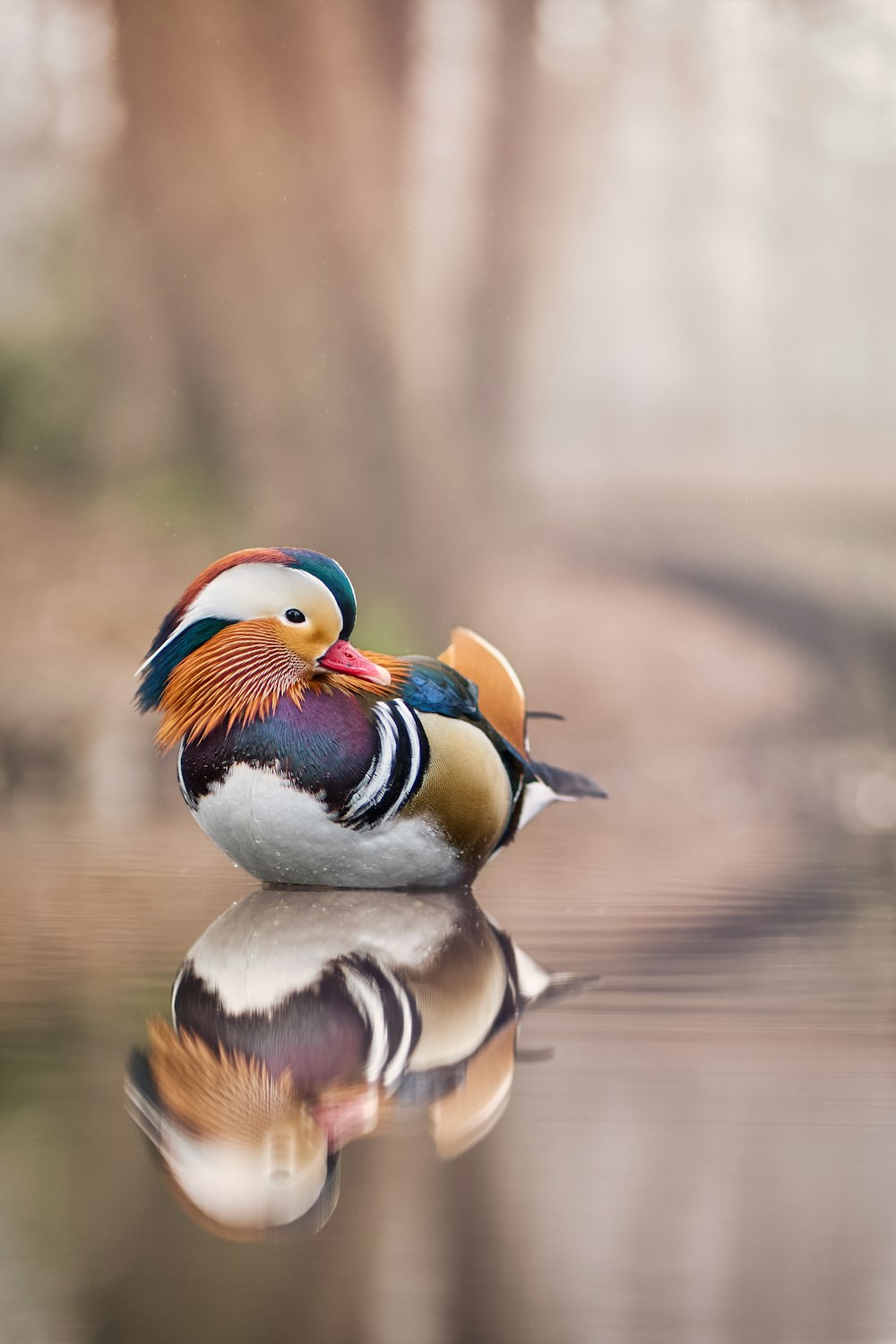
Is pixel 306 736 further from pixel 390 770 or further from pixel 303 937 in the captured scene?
pixel 303 937

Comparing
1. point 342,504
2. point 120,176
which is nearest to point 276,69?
point 120,176

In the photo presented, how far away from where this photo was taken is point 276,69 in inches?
136

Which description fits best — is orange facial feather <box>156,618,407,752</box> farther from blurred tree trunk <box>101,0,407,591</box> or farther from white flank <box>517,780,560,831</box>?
blurred tree trunk <box>101,0,407,591</box>

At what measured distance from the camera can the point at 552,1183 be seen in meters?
0.68

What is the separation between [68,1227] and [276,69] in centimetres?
323

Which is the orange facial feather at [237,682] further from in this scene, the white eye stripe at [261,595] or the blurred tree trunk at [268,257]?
the blurred tree trunk at [268,257]

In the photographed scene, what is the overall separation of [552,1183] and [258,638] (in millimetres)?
770

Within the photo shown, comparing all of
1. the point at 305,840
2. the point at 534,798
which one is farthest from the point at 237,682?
the point at 534,798

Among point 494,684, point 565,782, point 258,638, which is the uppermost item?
point 258,638

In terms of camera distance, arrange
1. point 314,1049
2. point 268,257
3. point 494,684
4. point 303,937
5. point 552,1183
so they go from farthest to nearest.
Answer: point 268,257, point 494,684, point 303,937, point 314,1049, point 552,1183

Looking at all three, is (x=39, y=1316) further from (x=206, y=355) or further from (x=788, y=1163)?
(x=206, y=355)

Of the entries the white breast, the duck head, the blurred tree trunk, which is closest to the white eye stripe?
the duck head

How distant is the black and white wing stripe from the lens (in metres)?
1.33

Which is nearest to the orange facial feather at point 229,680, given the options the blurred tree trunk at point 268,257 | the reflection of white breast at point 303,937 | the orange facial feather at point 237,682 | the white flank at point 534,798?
the orange facial feather at point 237,682
